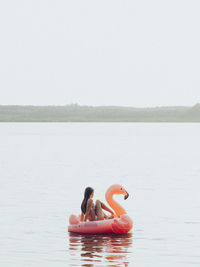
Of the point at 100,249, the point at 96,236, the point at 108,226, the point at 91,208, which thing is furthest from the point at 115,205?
the point at 100,249

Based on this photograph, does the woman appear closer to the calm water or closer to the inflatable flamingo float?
the inflatable flamingo float

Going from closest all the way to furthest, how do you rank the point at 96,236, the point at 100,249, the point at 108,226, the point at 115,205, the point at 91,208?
the point at 100,249
the point at 108,226
the point at 96,236
the point at 91,208
the point at 115,205

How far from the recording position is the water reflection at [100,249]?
14.4 metres

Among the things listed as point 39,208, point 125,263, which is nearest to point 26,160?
point 39,208

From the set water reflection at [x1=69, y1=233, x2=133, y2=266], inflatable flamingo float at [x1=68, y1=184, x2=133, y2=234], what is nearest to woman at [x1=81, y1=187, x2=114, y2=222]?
inflatable flamingo float at [x1=68, y1=184, x2=133, y2=234]

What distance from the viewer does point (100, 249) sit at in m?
15.7

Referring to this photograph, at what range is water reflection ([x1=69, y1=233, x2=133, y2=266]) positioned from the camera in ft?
47.2

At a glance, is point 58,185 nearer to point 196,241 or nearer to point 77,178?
point 77,178

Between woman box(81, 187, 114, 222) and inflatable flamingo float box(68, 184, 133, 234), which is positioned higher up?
woman box(81, 187, 114, 222)

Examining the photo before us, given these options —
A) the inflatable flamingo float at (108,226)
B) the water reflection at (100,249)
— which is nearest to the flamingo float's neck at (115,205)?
the inflatable flamingo float at (108,226)

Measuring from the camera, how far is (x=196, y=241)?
17.1 metres

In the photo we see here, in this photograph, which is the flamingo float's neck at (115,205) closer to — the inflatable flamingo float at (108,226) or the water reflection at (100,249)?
the inflatable flamingo float at (108,226)

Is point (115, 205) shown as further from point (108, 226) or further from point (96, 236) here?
point (96, 236)

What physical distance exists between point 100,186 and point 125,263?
18.9 m
